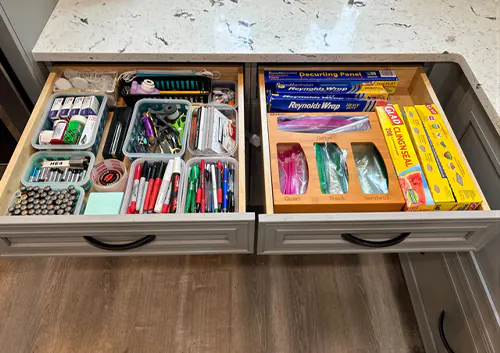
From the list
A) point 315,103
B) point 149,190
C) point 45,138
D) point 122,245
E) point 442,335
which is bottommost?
point 442,335

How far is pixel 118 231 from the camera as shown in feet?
2.33

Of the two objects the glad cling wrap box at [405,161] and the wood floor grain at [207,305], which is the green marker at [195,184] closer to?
the glad cling wrap box at [405,161]

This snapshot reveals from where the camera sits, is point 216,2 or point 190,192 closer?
point 190,192

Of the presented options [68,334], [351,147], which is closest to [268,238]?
[351,147]

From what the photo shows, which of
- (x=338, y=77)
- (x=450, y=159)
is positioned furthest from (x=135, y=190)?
(x=450, y=159)

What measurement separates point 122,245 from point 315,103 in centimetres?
56

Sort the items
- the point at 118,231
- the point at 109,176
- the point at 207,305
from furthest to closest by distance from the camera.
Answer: the point at 207,305, the point at 109,176, the point at 118,231

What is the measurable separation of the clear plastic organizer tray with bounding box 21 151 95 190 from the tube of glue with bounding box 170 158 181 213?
187 millimetres

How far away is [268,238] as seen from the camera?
29.1 inches


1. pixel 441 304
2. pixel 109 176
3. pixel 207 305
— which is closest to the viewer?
pixel 109 176

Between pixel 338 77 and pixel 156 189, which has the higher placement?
pixel 338 77

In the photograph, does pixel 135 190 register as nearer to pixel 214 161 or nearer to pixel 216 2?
pixel 214 161

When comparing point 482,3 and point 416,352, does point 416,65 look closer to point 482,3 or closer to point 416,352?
point 482,3

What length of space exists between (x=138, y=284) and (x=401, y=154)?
3.31 ft
